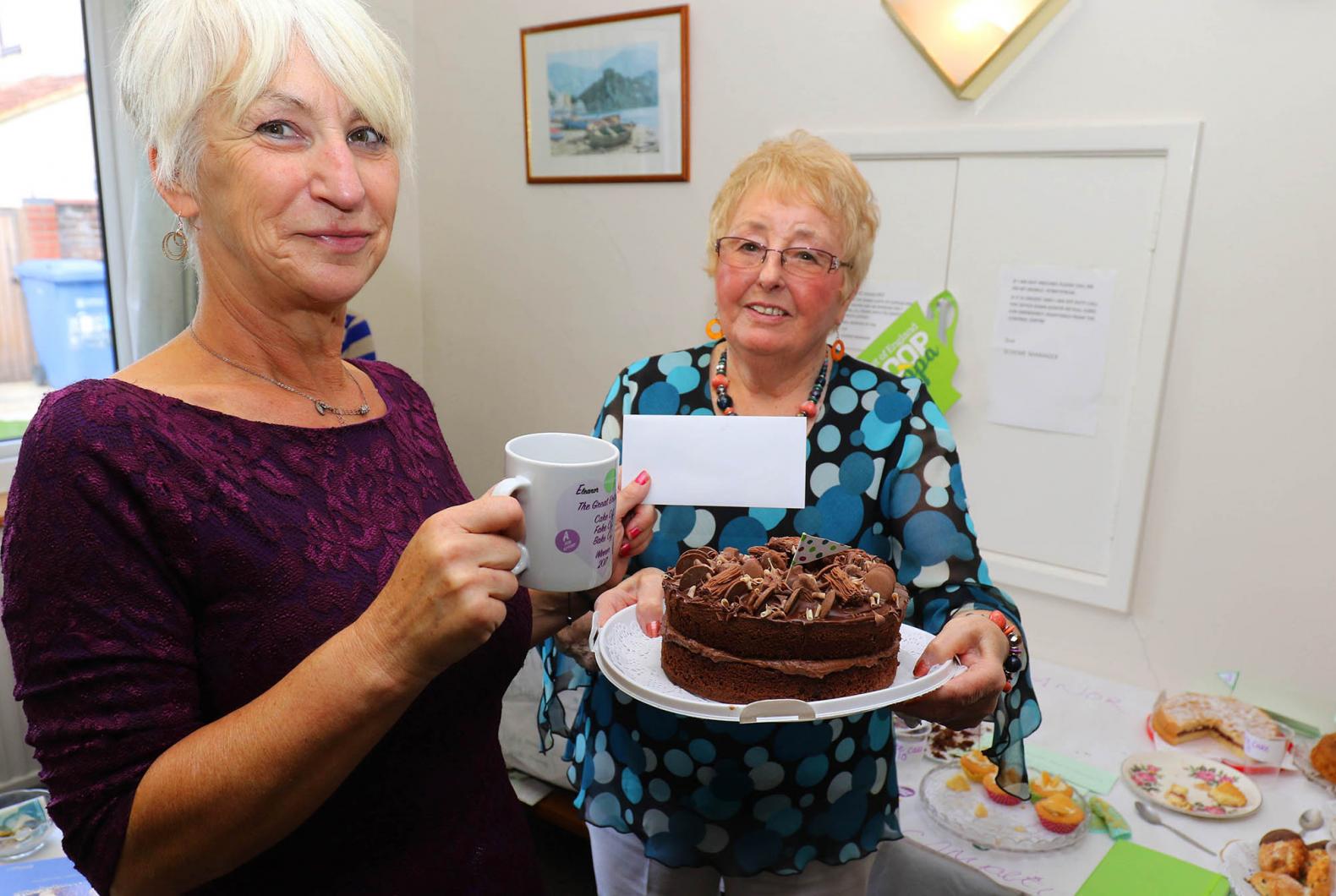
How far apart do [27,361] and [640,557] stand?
8.03 feet

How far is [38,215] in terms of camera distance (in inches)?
106

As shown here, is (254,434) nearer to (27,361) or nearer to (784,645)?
(784,645)

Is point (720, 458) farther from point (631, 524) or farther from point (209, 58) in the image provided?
point (209, 58)

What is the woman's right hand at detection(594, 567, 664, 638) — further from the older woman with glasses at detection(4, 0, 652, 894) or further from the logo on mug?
the logo on mug

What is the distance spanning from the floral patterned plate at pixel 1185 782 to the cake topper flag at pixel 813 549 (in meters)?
1.04

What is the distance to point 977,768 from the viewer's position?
1.79m

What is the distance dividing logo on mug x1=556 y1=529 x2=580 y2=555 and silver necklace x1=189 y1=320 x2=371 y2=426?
0.30 meters

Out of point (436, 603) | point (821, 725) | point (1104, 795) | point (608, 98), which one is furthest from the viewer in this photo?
point (608, 98)

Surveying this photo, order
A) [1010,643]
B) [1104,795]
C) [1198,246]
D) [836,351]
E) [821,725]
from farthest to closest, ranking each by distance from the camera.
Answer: [1198,246] < [1104,795] < [836,351] < [821,725] < [1010,643]

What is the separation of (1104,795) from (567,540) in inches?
57.3

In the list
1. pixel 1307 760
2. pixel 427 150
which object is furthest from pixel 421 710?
pixel 427 150

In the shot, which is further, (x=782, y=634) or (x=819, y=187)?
(x=819, y=187)

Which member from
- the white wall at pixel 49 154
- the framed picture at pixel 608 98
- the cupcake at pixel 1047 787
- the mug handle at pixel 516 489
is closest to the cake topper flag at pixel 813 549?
the mug handle at pixel 516 489

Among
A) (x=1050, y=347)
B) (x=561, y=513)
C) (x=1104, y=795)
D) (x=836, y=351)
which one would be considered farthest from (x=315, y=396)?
(x=1050, y=347)
